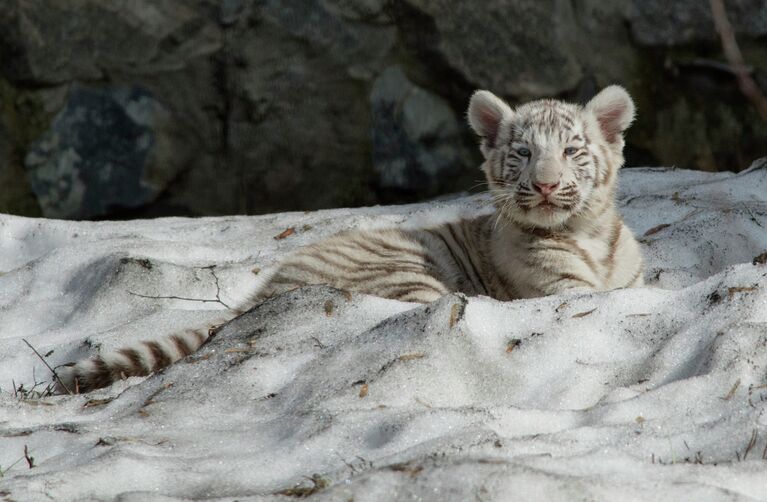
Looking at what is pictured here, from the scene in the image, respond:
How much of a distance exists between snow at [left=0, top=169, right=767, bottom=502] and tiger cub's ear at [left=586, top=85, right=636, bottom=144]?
1813mm

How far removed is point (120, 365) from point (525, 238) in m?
1.98

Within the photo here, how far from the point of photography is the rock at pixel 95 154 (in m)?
6.98

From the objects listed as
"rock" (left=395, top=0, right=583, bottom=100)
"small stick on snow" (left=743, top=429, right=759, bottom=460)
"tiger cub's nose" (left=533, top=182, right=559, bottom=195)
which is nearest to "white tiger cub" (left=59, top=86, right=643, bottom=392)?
"tiger cub's nose" (left=533, top=182, right=559, bottom=195)

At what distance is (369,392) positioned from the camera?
3055 millimetres

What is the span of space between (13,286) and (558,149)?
280 cm

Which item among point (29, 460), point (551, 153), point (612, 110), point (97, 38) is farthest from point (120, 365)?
point (97, 38)

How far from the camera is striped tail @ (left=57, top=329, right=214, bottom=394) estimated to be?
3.96 meters

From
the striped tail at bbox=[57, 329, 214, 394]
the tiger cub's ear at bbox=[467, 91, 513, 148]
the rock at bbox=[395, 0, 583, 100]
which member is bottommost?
the striped tail at bbox=[57, 329, 214, 394]

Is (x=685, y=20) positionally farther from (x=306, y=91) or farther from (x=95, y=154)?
(x=95, y=154)

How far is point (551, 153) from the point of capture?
486 centimetres

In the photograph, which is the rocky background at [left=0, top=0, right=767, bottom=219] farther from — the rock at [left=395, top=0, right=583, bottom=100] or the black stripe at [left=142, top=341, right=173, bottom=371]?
the black stripe at [left=142, top=341, right=173, bottom=371]

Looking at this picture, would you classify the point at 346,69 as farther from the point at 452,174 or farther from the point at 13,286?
the point at 13,286

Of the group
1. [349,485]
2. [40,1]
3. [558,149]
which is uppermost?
[40,1]

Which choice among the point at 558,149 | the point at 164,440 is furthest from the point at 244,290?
the point at 164,440
